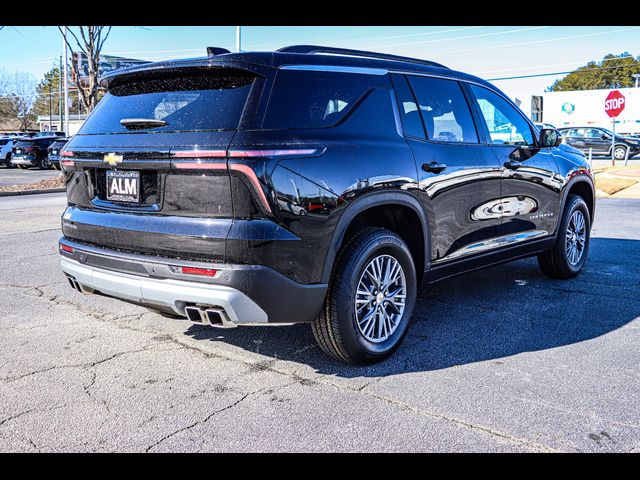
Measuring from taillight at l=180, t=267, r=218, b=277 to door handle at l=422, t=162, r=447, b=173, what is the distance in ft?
5.48

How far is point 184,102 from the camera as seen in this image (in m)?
3.71

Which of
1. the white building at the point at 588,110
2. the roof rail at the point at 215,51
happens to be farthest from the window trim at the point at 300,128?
the white building at the point at 588,110

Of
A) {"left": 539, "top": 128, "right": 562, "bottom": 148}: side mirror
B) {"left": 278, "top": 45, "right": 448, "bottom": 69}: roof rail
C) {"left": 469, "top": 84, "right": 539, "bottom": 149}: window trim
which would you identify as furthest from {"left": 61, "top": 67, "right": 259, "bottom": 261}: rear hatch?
{"left": 539, "top": 128, "right": 562, "bottom": 148}: side mirror

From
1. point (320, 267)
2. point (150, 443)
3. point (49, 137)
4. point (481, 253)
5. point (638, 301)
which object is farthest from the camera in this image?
point (49, 137)

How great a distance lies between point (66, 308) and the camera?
5.29m

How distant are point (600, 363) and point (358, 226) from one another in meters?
1.74

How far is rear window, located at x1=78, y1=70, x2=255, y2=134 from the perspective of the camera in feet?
11.6

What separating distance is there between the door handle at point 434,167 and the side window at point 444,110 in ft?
0.66

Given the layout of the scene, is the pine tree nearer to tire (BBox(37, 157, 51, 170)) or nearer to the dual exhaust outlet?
tire (BBox(37, 157, 51, 170))

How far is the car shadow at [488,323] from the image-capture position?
4.16 m

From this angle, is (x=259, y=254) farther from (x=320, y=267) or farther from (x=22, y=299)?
(x=22, y=299)

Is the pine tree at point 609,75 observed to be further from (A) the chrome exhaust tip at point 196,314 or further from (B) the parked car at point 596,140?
(A) the chrome exhaust tip at point 196,314

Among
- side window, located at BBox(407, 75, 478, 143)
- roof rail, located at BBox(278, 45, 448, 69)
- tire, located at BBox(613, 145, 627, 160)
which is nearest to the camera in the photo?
roof rail, located at BBox(278, 45, 448, 69)
